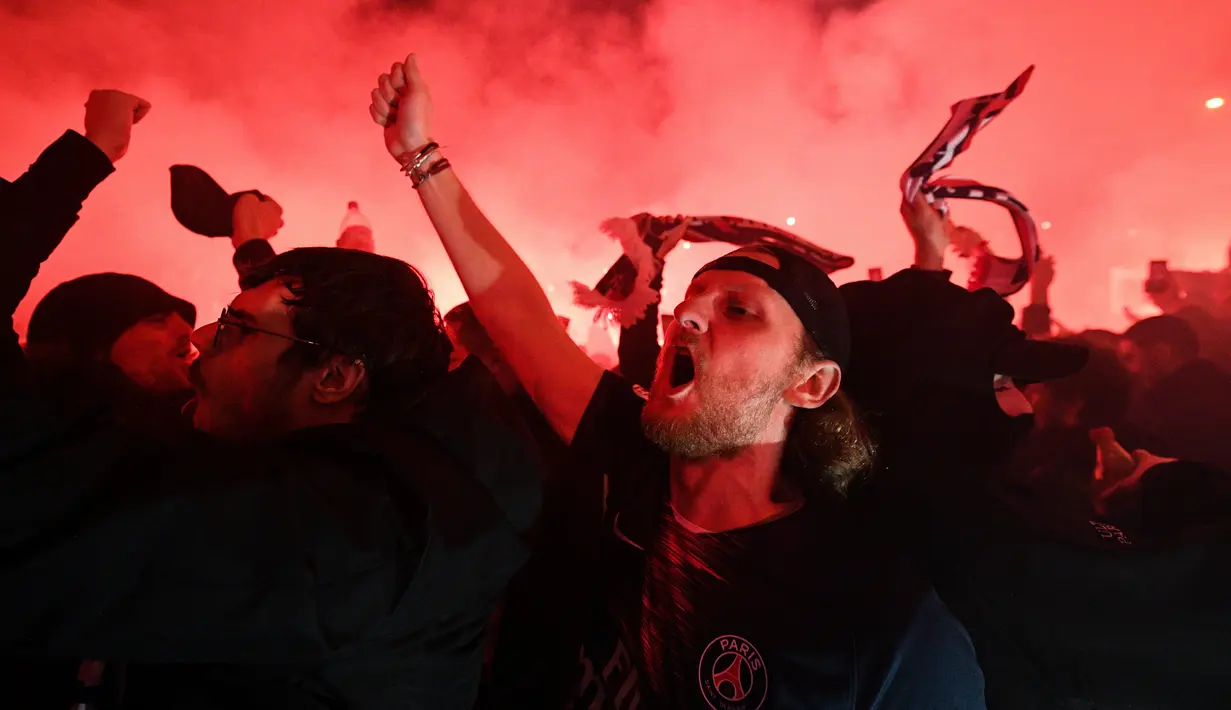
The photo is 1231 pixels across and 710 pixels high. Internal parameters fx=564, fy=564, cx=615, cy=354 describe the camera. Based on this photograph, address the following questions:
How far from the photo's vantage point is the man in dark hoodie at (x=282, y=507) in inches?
31.9

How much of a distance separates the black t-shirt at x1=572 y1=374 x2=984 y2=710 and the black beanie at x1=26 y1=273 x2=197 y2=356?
2.72 m

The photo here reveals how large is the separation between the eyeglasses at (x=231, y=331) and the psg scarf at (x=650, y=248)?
1.45m

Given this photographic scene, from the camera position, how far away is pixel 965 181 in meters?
2.63

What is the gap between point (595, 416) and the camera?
1.96 m

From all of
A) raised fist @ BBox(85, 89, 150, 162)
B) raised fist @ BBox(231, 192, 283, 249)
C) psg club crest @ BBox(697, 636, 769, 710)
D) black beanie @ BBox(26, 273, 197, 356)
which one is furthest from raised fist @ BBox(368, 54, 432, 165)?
black beanie @ BBox(26, 273, 197, 356)

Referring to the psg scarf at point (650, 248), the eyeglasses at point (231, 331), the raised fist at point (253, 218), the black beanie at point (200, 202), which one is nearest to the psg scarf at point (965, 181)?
the psg scarf at point (650, 248)

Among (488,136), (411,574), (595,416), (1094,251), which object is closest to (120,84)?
(488,136)

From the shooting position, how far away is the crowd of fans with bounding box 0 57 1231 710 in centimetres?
90

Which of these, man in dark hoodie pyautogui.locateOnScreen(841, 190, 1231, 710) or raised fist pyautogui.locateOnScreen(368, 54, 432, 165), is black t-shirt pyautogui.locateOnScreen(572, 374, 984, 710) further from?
raised fist pyautogui.locateOnScreen(368, 54, 432, 165)

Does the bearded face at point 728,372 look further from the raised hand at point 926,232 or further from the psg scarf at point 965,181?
the psg scarf at point 965,181

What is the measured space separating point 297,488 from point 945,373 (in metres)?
2.04

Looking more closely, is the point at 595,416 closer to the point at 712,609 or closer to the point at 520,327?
the point at 520,327

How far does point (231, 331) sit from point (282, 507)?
75cm

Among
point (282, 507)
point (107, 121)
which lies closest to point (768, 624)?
point (282, 507)
